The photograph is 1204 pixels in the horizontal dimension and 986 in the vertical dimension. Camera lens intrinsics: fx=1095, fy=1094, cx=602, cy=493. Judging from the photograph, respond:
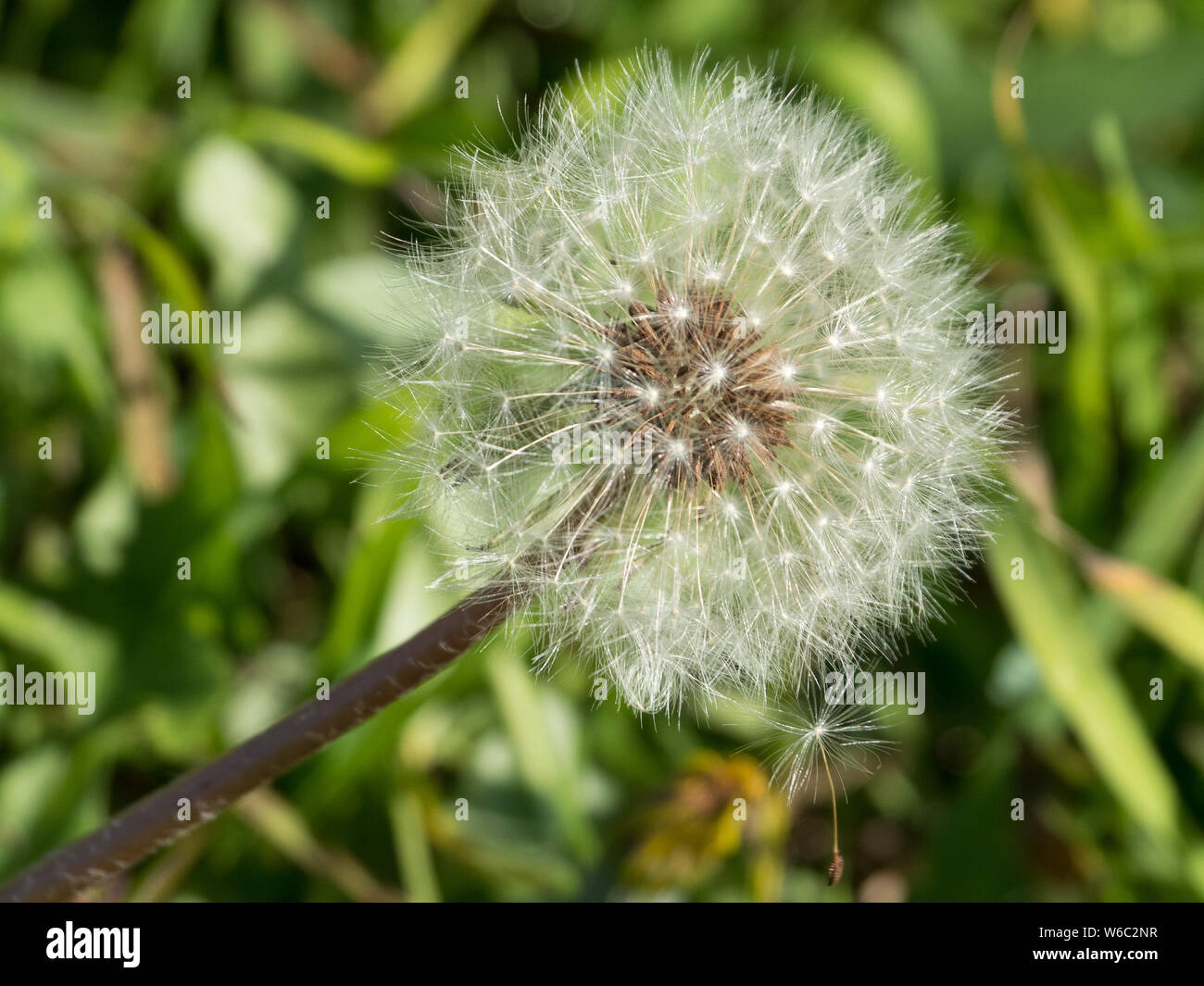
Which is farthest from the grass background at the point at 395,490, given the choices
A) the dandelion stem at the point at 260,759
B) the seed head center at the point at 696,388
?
the seed head center at the point at 696,388

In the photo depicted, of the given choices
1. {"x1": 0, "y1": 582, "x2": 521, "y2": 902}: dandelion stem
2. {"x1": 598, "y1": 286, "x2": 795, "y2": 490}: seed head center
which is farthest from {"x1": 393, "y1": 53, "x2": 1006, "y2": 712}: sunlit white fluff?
{"x1": 0, "y1": 582, "x2": 521, "y2": 902}: dandelion stem

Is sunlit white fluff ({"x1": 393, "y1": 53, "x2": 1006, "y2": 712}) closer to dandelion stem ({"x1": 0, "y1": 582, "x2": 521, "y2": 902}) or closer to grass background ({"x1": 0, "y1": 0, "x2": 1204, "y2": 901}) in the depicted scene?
dandelion stem ({"x1": 0, "y1": 582, "x2": 521, "y2": 902})

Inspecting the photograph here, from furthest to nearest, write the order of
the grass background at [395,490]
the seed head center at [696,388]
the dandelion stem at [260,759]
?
the grass background at [395,490]
the seed head center at [696,388]
the dandelion stem at [260,759]

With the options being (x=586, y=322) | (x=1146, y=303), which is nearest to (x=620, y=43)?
(x=1146, y=303)

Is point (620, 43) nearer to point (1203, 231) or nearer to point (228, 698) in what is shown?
point (1203, 231)

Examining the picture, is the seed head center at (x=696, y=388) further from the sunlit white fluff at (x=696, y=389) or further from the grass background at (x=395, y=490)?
the grass background at (x=395, y=490)

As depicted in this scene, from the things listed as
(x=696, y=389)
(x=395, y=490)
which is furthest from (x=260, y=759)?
(x=395, y=490)
